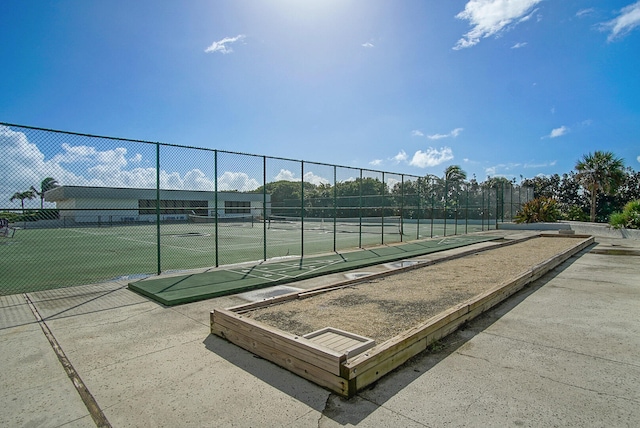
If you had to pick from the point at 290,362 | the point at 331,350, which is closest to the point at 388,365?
the point at 331,350

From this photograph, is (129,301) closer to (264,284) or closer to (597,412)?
(264,284)

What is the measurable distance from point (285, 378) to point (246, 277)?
15.0ft

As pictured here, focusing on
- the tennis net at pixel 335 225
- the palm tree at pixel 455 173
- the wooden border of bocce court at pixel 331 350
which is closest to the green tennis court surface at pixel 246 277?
the wooden border of bocce court at pixel 331 350

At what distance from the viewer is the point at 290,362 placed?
3.26 meters

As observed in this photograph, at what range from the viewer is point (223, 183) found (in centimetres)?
912

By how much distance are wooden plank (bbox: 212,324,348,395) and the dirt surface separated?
1.72ft

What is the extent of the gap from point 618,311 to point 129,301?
7857 millimetres

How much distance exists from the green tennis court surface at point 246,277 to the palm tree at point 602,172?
29.8m

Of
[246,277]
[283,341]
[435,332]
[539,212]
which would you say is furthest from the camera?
[539,212]

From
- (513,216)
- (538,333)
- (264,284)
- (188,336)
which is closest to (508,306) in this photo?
(538,333)

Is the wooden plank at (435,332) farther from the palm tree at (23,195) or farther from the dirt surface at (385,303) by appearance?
the palm tree at (23,195)

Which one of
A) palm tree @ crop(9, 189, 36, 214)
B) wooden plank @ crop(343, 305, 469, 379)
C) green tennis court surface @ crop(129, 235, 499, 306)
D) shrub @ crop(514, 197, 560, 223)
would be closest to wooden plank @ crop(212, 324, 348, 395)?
wooden plank @ crop(343, 305, 469, 379)

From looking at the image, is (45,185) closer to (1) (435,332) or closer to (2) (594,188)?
(1) (435,332)

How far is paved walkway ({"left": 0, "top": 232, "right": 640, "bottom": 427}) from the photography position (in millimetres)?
2582
